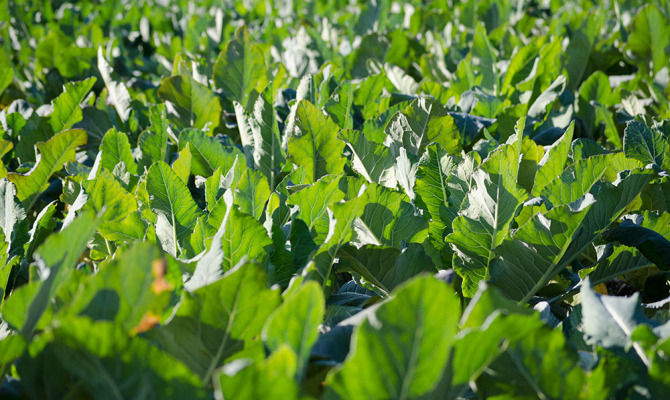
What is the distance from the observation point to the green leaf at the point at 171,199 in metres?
1.46

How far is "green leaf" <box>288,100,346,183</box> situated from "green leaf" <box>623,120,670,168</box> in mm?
819

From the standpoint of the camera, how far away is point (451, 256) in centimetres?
150

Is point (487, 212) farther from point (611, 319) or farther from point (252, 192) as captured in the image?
point (252, 192)

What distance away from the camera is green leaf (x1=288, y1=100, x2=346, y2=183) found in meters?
1.66

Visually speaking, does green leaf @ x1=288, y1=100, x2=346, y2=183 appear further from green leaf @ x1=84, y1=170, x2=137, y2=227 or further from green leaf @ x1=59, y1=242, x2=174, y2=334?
green leaf @ x1=59, y1=242, x2=174, y2=334

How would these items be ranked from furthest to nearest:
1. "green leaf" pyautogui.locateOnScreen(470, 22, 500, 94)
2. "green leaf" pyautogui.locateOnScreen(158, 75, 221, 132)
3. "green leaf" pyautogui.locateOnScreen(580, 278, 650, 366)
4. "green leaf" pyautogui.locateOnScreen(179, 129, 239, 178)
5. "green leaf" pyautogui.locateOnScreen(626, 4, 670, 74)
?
"green leaf" pyautogui.locateOnScreen(626, 4, 670, 74) < "green leaf" pyautogui.locateOnScreen(470, 22, 500, 94) < "green leaf" pyautogui.locateOnScreen(158, 75, 221, 132) < "green leaf" pyautogui.locateOnScreen(179, 129, 239, 178) < "green leaf" pyautogui.locateOnScreen(580, 278, 650, 366)

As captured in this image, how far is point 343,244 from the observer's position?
1.31 meters

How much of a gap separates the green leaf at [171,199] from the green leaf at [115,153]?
46cm

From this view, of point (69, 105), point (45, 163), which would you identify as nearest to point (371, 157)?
point (45, 163)

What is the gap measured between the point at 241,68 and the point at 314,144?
34.9 inches

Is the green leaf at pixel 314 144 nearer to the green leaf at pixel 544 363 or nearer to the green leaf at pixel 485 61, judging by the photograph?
the green leaf at pixel 544 363

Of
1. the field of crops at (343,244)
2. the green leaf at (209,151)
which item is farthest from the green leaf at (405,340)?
the green leaf at (209,151)

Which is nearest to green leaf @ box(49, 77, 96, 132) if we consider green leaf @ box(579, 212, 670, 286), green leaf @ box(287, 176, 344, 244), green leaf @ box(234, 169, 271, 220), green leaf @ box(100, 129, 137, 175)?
green leaf @ box(100, 129, 137, 175)

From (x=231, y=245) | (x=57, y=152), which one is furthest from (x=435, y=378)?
(x=57, y=152)
